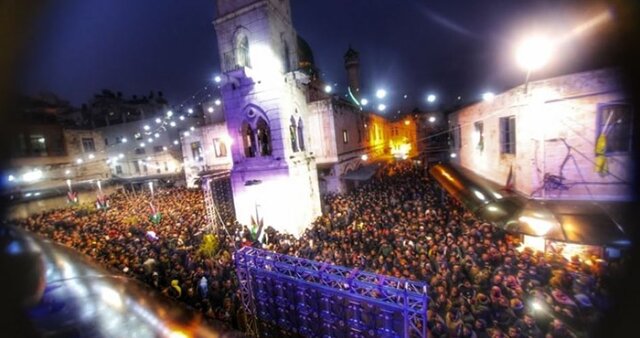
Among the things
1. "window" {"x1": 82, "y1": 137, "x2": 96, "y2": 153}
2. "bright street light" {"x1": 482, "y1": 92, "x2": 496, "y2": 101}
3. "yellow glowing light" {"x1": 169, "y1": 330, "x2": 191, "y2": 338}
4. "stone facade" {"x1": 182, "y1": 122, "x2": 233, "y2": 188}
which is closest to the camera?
"yellow glowing light" {"x1": 169, "y1": 330, "x2": 191, "y2": 338}

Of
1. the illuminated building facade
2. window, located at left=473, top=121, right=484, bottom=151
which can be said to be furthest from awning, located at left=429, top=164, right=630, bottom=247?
the illuminated building facade

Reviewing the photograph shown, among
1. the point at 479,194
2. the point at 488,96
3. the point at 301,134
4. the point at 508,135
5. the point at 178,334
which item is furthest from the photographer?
the point at 301,134

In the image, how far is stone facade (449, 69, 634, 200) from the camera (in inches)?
269

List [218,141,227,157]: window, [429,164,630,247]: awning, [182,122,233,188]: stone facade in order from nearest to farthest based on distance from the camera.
A: [429,164,630,247]: awning → [182,122,233,188]: stone facade → [218,141,227,157]: window

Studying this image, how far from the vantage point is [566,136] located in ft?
24.9

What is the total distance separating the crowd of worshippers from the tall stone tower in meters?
1.64

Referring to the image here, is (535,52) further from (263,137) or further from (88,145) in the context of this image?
(88,145)

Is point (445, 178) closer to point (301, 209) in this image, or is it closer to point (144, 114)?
point (301, 209)

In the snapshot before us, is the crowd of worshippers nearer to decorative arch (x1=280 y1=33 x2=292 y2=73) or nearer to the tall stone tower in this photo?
the tall stone tower

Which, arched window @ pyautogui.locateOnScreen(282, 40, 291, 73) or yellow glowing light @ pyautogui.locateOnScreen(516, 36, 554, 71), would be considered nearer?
yellow glowing light @ pyautogui.locateOnScreen(516, 36, 554, 71)

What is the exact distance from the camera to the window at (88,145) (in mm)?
28719

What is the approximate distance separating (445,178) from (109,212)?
975 inches

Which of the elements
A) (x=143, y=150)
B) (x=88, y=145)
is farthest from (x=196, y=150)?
(x=88, y=145)

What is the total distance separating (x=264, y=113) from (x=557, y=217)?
489 inches
